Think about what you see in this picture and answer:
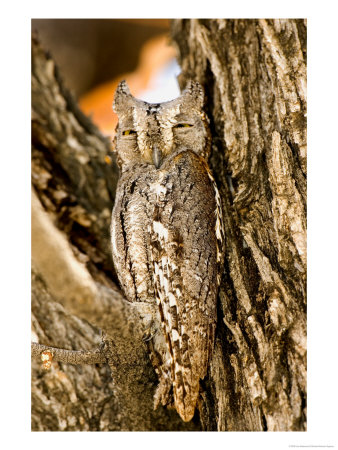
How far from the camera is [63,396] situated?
207cm

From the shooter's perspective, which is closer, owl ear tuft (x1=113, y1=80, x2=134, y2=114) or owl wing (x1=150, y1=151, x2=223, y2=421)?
owl wing (x1=150, y1=151, x2=223, y2=421)

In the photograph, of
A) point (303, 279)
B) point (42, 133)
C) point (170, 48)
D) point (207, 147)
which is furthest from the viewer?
point (170, 48)

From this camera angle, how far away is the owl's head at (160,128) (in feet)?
6.19

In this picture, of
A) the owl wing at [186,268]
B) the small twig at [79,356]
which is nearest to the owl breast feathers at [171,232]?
the owl wing at [186,268]

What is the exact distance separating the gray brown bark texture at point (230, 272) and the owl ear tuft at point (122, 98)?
451 mm

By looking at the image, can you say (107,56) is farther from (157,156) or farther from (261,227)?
(261,227)

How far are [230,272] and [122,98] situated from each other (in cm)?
104

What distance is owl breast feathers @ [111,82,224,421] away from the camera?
162 centimetres

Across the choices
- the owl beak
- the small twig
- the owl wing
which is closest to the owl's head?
the owl beak

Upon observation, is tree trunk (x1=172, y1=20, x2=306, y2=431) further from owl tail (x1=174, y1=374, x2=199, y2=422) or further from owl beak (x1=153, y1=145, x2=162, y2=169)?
owl beak (x1=153, y1=145, x2=162, y2=169)

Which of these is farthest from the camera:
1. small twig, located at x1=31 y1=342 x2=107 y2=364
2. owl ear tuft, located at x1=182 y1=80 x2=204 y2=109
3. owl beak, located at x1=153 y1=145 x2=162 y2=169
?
owl ear tuft, located at x1=182 y1=80 x2=204 y2=109
